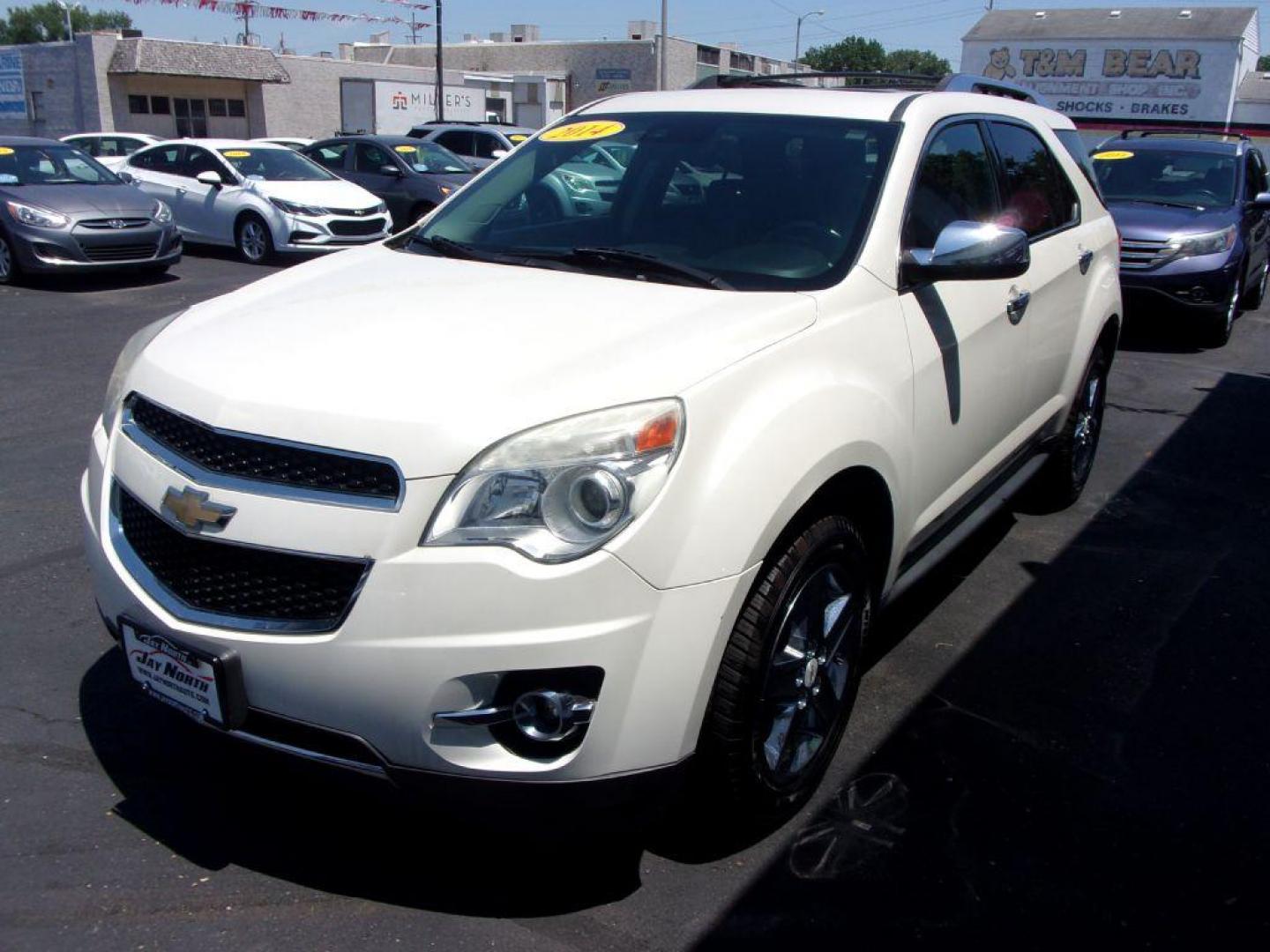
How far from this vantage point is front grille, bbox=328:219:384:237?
13.9m

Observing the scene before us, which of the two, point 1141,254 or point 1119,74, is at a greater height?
point 1119,74

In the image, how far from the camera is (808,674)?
3037 mm

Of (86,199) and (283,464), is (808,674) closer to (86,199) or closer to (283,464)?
(283,464)

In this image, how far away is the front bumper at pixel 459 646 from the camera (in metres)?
2.34

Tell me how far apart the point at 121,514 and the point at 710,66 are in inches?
2264

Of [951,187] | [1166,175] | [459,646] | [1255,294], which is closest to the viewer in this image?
[459,646]

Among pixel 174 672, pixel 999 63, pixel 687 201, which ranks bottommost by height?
pixel 174 672

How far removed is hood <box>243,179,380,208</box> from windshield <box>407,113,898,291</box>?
10239 millimetres

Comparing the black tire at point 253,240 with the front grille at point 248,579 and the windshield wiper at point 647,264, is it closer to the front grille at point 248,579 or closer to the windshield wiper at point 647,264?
the windshield wiper at point 647,264

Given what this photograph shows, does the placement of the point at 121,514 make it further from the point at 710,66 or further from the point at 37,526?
A: the point at 710,66

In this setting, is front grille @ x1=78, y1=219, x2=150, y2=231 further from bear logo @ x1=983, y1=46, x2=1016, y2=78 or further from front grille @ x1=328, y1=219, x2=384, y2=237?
bear logo @ x1=983, y1=46, x2=1016, y2=78

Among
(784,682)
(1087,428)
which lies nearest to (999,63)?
(1087,428)

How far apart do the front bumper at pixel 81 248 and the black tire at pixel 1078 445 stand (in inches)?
388

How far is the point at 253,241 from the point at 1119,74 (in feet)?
75.7
